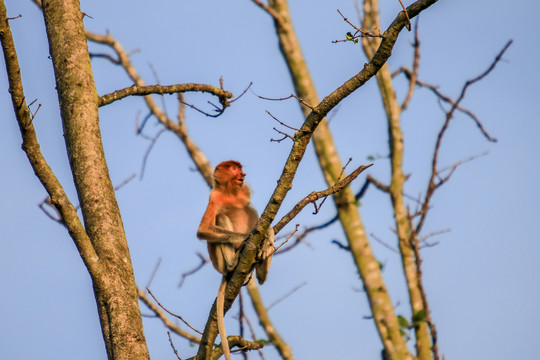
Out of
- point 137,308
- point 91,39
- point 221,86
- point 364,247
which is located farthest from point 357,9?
point 137,308

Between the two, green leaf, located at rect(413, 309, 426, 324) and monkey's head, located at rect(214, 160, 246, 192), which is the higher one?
monkey's head, located at rect(214, 160, 246, 192)

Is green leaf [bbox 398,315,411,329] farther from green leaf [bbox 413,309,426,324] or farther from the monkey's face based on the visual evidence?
the monkey's face

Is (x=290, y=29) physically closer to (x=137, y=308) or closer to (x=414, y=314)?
(x=414, y=314)

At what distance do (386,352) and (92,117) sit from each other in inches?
232

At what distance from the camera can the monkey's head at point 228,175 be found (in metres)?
7.00

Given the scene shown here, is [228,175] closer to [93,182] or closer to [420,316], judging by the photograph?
[93,182]

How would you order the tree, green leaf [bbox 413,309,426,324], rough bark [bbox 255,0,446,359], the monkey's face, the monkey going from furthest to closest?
rough bark [bbox 255,0,446,359] → green leaf [bbox 413,309,426,324] → the monkey's face → the monkey → the tree

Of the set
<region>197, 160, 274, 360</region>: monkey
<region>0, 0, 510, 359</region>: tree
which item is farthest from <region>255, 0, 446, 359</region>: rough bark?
<region>0, 0, 510, 359</region>: tree

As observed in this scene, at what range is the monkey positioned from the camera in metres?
6.44

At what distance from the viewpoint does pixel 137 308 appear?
405 centimetres

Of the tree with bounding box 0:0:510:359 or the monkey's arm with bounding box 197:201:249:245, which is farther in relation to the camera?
the monkey's arm with bounding box 197:201:249:245

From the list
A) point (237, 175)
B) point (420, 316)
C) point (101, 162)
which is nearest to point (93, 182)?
point (101, 162)

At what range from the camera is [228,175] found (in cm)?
702

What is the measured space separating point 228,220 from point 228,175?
1.61ft
